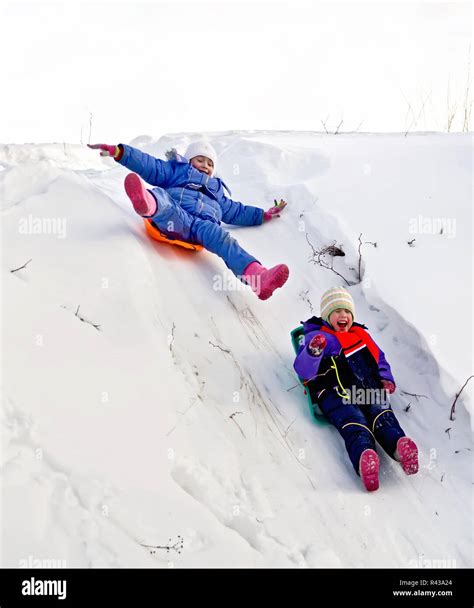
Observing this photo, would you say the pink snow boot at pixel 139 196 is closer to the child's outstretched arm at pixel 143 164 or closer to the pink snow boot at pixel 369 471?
the child's outstretched arm at pixel 143 164

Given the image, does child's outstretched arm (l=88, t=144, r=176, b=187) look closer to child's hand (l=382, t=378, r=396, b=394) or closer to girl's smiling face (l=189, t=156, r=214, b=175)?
girl's smiling face (l=189, t=156, r=214, b=175)

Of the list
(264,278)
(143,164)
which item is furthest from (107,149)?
(264,278)

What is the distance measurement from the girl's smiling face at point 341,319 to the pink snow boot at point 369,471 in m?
0.88

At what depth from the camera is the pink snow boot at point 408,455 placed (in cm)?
277

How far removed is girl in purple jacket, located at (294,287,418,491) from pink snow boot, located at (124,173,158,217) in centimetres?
120

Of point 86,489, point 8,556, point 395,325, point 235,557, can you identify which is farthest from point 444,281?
point 8,556

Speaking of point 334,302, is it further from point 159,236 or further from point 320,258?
Result: point 159,236

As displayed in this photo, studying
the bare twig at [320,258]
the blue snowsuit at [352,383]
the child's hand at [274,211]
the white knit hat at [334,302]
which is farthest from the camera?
the child's hand at [274,211]

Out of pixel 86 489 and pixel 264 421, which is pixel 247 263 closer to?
pixel 264 421

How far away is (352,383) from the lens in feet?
10.5

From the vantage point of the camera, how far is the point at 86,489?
1.94 metres

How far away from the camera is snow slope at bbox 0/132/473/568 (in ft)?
6.47

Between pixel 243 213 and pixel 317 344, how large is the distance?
198 cm

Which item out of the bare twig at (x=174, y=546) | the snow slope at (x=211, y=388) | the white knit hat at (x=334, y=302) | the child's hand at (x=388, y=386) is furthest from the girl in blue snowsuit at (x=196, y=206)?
the bare twig at (x=174, y=546)
